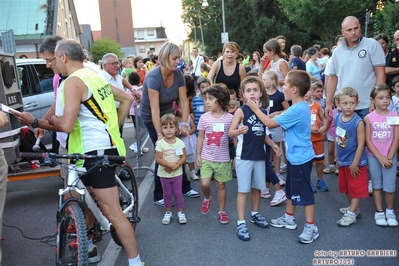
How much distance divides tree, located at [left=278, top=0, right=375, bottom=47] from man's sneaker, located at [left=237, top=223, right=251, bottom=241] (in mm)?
23593

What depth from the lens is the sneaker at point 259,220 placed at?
4.30 m

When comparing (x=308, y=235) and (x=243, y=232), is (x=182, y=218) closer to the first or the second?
(x=243, y=232)

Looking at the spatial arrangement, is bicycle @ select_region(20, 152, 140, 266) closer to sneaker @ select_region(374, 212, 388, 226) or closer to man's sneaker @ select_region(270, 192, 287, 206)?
man's sneaker @ select_region(270, 192, 287, 206)

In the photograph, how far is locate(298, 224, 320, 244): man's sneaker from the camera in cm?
387

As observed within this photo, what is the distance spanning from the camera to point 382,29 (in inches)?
666

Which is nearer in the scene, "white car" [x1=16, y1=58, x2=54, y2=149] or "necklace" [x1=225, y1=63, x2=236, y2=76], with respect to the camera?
"necklace" [x1=225, y1=63, x2=236, y2=76]

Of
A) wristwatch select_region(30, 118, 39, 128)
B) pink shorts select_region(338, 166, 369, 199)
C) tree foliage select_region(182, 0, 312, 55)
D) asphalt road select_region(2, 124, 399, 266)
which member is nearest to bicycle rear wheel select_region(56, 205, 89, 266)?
wristwatch select_region(30, 118, 39, 128)

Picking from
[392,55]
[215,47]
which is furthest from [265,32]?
[392,55]

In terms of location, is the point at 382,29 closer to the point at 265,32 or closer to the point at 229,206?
the point at 229,206

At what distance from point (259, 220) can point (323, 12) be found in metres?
23.6

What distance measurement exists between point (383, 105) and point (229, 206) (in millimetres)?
2155

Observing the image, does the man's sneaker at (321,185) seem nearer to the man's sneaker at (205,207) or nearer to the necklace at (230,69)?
the man's sneaker at (205,207)

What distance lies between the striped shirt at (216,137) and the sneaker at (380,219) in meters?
1.70

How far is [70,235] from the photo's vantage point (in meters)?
3.02
